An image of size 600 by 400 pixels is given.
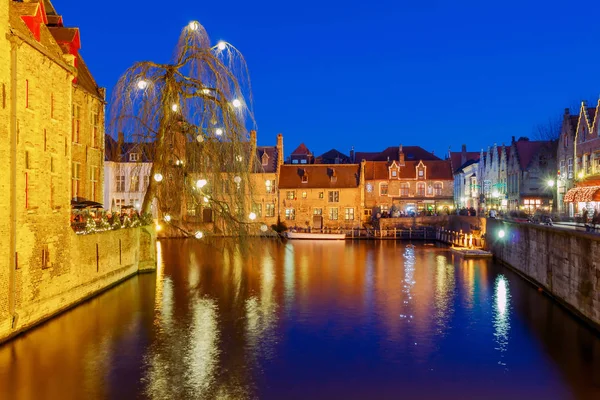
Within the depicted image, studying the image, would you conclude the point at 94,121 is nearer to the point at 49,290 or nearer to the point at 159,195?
the point at 159,195

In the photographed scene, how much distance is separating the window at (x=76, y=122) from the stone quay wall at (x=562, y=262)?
22.4 m

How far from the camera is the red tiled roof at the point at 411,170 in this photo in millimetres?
66188

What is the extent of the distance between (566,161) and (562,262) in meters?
24.1

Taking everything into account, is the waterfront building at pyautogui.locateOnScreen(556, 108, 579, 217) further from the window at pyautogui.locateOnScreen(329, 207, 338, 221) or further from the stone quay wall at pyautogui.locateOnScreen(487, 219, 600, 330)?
the window at pyautogui.locateOnScreen(329, 207, 338, 221)

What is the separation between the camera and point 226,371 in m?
14.0

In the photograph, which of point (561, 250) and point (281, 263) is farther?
point (281, 263)

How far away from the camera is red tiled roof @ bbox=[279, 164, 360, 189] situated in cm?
6344

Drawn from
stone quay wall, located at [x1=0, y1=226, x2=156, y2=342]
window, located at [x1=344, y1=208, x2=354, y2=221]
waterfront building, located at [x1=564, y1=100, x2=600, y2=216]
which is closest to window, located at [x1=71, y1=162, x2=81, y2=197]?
stone quay wall, located at [x1=0, y1=226, x2=156, y2=342]

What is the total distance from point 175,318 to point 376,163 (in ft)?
165

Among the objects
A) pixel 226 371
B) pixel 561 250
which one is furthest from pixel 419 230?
pixel 226 371

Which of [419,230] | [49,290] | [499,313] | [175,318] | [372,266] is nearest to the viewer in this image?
[49,290]

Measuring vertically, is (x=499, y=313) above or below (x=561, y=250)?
below

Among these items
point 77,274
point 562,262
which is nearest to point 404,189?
point 562,262

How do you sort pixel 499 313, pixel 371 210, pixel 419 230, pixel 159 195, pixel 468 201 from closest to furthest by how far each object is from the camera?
1. pixel 499 313
2. pixel 159 195
3. pixel 419 230
4. pixel 371 210
5. pixel 468 201
